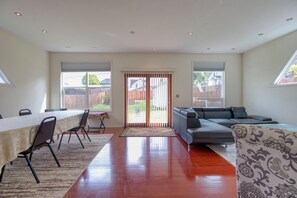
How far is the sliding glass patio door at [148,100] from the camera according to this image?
20.4 ft

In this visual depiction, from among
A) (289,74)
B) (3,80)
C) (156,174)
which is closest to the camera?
(156,174)

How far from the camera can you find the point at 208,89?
641 cm

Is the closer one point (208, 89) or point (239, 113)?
point (239, 113)

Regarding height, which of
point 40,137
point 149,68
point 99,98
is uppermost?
point 149,68

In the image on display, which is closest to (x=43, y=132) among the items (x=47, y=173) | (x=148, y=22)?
(x=47, y=173)

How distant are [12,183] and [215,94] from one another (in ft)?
20.1

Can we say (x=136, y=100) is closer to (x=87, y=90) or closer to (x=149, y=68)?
(x=149, y=68)

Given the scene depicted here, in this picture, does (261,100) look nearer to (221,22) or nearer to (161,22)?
(221,22)

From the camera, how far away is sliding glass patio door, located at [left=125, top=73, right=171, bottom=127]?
621 centimetres

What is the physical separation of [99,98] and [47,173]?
154 inches

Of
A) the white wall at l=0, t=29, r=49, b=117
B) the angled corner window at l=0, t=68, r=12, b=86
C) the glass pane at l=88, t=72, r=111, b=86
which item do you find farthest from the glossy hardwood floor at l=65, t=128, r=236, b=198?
the glass pane at l=88, t=72, r=111, b=86

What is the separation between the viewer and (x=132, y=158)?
124 inches

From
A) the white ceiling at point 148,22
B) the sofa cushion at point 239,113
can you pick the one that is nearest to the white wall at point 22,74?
the white ceiling at point 148,22

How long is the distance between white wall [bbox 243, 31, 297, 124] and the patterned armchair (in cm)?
400
